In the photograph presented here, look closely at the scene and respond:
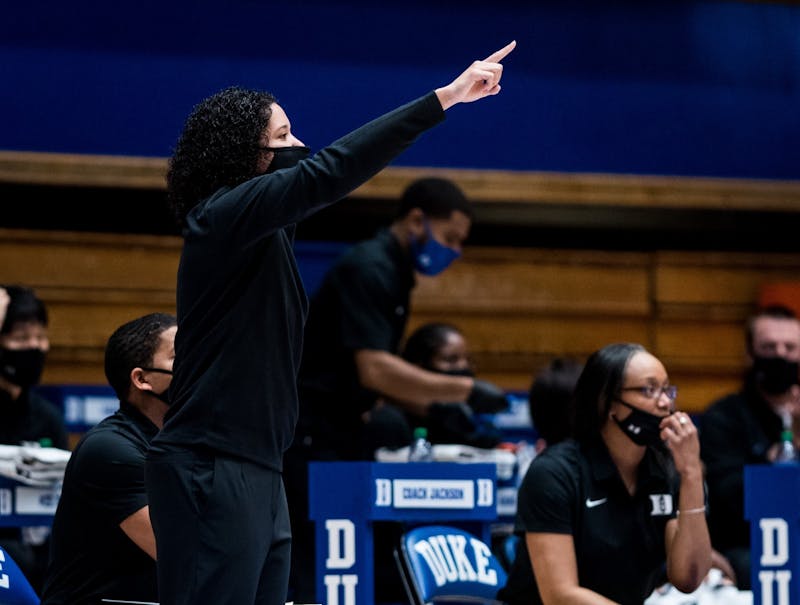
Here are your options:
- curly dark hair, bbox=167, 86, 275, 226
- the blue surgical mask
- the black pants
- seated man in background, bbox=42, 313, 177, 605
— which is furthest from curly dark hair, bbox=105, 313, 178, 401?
the blue surgical mask

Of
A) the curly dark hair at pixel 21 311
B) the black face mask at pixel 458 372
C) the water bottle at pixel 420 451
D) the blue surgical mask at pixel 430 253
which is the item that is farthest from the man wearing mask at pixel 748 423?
the curly dark hair at pixel 21 311

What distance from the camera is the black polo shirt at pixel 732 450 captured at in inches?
220

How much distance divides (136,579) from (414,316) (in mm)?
3967

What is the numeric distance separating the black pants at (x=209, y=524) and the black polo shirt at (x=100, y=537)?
0.81m

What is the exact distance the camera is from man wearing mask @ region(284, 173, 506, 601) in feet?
16.2

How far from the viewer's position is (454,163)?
709cm

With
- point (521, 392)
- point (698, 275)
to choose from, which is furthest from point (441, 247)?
point (698, 275)

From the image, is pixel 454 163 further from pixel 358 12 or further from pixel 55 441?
pixel 55 441

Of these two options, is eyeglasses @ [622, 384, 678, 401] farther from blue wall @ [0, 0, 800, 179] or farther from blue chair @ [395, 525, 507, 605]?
blue wall @ [0, 0, 800, 179]

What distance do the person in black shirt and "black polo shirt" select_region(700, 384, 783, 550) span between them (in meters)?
3.39

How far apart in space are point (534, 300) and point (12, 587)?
4296 millimetres

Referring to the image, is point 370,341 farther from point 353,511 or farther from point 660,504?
point 660,504

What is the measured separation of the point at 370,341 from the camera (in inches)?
198

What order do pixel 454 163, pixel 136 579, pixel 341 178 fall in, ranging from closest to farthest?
pixel 341 178 → pixel 136 579 → pixel 454 163
